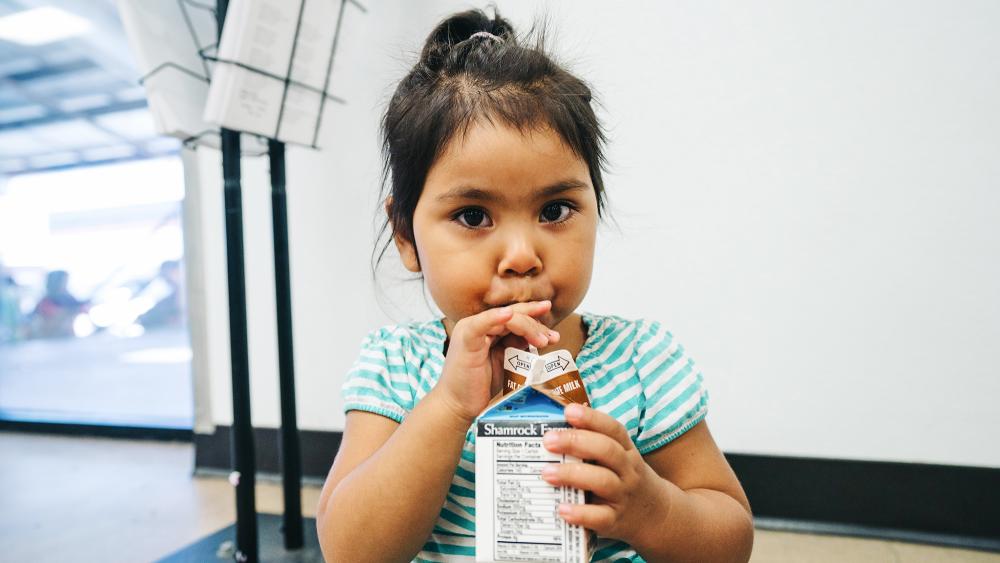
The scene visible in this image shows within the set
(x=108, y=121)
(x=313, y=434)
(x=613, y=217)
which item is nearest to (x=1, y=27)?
(x=108, y=121)

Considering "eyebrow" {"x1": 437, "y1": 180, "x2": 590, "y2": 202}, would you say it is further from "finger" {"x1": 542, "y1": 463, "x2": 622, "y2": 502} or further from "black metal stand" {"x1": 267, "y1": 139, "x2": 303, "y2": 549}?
"black metal stand" {"x1": 267, "y1": 139, "x2": 303, "y2": 549}

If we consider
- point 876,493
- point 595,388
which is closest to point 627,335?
point 595,388

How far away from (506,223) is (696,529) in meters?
0.28

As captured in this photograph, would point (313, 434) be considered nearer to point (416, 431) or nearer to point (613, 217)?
point (613, 217)

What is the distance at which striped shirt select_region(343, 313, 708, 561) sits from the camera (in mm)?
505

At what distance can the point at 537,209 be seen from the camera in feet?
1.49

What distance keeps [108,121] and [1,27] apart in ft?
1.70

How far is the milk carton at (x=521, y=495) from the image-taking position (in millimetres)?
309

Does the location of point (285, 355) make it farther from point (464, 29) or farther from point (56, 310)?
point (56, 310)

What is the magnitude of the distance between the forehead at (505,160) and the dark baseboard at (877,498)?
A: 2.71 ft

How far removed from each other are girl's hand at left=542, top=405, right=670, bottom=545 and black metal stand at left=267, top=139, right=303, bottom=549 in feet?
2.59

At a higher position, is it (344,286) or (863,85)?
(863,85)

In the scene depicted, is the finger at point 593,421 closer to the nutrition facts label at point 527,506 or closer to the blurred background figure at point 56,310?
the nutrition facts label at point 527,506

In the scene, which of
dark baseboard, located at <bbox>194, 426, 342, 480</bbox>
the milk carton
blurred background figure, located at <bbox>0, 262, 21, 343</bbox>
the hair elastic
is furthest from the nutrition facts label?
blurred background figure, located at <bbox>0, 262, 21, 343</bbox>
